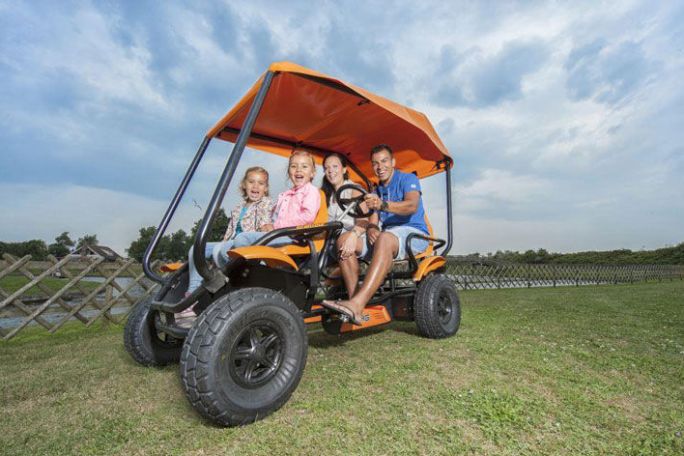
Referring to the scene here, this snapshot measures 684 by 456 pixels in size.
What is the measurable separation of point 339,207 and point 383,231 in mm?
513

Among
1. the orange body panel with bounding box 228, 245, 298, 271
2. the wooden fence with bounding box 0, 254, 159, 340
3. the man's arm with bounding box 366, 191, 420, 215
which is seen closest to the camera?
the orange body panel with bounding box 228, 245, 298, 271

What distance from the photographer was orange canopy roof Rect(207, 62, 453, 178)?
9.89 ft

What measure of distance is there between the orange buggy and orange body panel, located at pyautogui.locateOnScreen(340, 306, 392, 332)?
13 mm

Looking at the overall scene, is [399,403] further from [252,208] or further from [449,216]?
[449,216]

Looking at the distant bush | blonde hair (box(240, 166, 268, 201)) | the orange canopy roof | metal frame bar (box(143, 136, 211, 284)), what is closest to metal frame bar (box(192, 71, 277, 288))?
the orange canopy roof

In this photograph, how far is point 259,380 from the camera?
2.15 metres

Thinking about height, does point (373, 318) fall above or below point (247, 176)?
below

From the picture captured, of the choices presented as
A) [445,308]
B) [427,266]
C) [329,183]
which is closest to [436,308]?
[445,308]

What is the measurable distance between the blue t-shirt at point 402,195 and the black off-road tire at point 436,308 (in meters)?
0.56

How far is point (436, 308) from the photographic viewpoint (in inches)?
154

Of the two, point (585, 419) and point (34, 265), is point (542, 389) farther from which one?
point (34, 265)

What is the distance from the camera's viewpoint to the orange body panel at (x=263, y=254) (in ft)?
7.32

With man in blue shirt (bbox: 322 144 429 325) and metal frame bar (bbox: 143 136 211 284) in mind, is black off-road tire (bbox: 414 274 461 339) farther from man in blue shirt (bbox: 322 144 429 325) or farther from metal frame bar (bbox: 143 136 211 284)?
metal frame bar (bbox: 143 136 211 284)

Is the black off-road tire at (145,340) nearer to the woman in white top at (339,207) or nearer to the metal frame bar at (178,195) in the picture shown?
the metal frame bar at (178,195)
